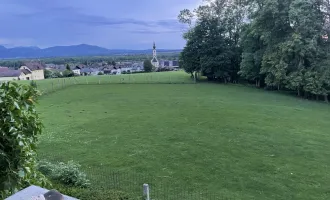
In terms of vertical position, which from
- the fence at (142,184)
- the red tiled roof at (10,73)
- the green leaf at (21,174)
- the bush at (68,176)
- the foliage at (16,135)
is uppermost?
the foliage at (16,135)

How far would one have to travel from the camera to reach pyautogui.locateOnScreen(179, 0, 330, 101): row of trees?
3022 centimetres

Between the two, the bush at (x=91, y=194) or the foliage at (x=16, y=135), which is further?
the bush at (x=91, y=194)

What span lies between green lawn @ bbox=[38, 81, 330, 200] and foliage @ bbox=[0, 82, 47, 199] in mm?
6107

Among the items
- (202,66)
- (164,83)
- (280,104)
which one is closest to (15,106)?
(280,104)

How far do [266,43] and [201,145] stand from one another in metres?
26.4

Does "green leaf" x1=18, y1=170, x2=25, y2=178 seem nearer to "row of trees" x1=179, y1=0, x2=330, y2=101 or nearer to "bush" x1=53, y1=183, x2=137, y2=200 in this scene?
"bush" x1=53, y1=183, x2=137, y2=200

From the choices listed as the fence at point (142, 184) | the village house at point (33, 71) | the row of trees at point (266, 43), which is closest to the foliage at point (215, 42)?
the row of trees at point (266, 43)

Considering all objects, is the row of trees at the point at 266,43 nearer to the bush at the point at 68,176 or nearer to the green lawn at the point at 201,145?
the green lawn at the point at 201,145

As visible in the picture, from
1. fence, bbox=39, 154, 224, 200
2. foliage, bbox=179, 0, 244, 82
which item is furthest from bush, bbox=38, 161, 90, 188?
foliage, bbox=179, 0, 244, 82

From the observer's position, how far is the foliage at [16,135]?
10.4ft

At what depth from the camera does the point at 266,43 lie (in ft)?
121

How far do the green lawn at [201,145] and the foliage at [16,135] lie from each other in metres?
6.11

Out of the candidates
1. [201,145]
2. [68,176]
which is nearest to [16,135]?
[68,176]

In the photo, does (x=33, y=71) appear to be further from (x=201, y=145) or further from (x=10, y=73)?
(x=201, y=145)
